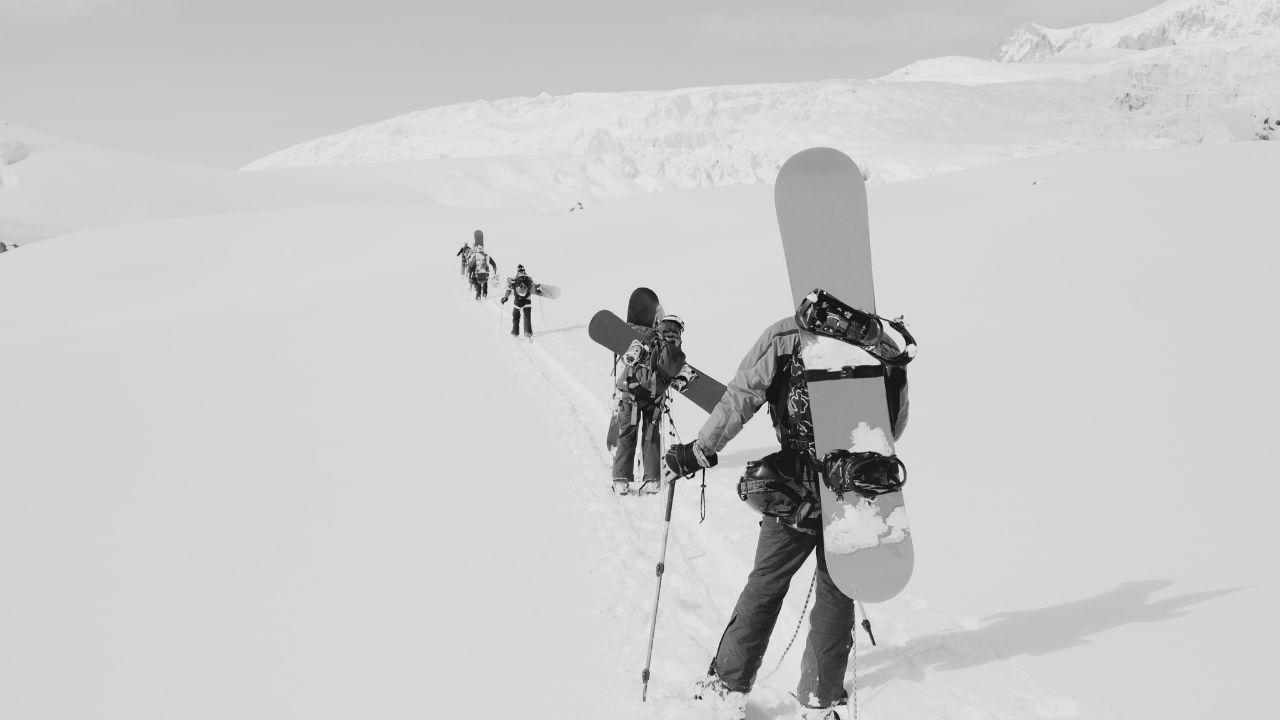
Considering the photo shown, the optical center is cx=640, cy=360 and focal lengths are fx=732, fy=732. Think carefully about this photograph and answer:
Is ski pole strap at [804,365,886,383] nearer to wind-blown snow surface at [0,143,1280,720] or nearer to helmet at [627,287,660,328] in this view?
wind-blown snow surface at [0,143,1280,720]

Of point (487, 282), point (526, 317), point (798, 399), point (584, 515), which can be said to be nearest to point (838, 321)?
point (798, 399)

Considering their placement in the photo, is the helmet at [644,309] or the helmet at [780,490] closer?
the helmet at [780,490]

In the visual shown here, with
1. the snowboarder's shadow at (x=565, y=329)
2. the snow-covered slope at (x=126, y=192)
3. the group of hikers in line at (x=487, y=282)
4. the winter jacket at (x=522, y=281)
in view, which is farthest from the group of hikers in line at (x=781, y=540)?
the snow-covered slope at (x=126, y=192)

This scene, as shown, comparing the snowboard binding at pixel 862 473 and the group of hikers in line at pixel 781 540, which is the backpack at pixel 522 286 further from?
the snowboard binding at pixel 862 473

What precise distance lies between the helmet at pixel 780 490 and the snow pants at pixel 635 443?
359 cm

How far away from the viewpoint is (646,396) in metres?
7.14

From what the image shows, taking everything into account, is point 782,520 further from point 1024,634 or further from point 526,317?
point 526,317

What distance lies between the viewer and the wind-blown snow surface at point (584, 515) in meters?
4.10

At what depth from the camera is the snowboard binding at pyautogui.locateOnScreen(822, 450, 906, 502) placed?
10.8 ft

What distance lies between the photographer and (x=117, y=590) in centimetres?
515

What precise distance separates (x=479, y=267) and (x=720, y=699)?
66.3 ft

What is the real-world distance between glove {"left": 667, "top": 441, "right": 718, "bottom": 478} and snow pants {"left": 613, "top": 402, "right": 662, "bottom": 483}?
11.1 ft

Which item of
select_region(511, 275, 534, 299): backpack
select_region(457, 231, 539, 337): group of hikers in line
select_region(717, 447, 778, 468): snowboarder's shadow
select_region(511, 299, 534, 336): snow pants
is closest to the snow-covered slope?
select_region(457, 231, 539, 337): group of hikers in line

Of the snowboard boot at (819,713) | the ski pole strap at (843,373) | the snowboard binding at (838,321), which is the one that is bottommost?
the snowboard boot at (819,713)
